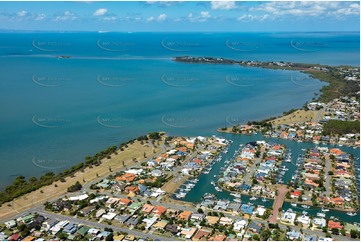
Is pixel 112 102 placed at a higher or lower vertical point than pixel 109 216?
higher

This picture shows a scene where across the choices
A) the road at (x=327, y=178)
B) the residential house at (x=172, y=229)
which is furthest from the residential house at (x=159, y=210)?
the road at (x=327, y=178)

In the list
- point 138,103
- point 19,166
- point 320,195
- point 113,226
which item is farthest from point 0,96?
point 320,195

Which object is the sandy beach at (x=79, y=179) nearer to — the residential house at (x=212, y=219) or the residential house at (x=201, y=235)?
the residential house at (x=212, y=219)

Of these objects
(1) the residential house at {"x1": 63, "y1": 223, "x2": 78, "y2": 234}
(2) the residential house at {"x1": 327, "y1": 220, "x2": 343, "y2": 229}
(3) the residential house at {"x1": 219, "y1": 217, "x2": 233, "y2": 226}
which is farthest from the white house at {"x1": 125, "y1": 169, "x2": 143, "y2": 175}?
(2) the residential house at {"x1": 327, "y1": 220, "x2": 343, "y2": 229}

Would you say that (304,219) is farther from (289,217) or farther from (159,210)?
(159,210)

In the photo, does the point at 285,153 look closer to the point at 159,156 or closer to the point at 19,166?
the point at 159,156

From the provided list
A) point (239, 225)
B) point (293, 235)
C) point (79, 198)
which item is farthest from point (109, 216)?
point (293, 235)
